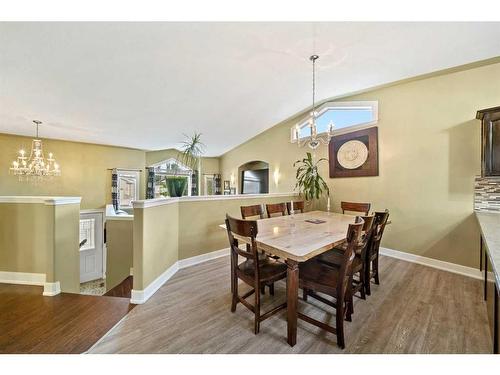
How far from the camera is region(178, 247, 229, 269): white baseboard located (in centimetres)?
280

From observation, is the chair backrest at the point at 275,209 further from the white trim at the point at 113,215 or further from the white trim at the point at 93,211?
the white trim at the point at 93,211

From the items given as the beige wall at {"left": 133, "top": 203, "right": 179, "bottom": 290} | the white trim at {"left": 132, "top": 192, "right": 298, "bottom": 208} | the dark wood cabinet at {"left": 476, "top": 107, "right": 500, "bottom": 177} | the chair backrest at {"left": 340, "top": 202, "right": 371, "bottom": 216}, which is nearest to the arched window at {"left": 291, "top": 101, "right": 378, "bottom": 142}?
the dark wood cabinet at {"left": 476, "top": 107, "right": 500, "bottom": 177}

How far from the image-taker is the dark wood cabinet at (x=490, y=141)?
84.0 inches

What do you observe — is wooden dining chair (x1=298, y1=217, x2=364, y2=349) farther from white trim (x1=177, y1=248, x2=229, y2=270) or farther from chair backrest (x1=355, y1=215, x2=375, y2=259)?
white trim (x1=177, y1=248, x2=229, y2=270)

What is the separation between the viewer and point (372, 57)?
98.6 inches

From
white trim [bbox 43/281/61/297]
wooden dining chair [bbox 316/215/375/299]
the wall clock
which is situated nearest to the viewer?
wooden dining chair [bbox 316/215/375/299]

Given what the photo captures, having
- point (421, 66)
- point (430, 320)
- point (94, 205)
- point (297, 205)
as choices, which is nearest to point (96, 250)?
point (94, 205)

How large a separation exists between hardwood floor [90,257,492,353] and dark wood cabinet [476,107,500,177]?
1377 mm

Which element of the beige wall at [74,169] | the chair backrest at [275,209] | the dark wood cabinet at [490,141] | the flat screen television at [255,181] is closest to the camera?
the dark wood cabinet at [490,141]

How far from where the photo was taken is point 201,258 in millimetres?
2980

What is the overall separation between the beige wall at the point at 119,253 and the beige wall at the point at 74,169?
132cm

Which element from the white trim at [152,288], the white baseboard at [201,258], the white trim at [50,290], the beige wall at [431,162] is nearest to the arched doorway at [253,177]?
the beige wall at [431,162]

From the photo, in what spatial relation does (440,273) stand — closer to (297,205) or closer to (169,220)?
(297,205)
